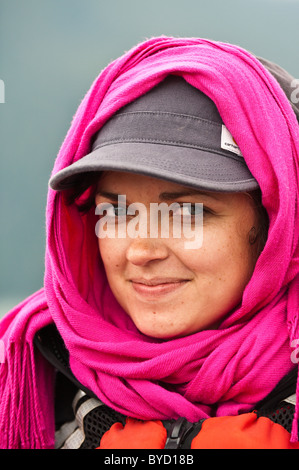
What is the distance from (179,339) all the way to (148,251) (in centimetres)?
23

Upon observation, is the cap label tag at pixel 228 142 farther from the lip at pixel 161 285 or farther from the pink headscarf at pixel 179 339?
the lip at pixel 161 285

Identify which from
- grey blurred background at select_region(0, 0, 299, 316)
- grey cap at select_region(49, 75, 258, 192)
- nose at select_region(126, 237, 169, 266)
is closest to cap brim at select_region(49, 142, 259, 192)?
grey cap at select_region(49, 75, 258, 192)

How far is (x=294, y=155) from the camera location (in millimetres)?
1232

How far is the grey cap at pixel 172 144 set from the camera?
1142mm

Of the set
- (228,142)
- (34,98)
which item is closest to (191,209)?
(228,142)

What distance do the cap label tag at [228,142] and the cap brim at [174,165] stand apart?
0.7 inches

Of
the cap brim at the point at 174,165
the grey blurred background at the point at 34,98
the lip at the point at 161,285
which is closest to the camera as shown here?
the cap brim at the point at 174,165

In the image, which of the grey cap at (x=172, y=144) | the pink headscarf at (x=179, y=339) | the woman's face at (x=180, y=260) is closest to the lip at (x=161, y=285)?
the woman's face at (x=180, y=260)

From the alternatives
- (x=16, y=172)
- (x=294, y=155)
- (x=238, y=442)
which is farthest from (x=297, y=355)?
(x=16, y=172)

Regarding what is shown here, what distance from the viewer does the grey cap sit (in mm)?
1142

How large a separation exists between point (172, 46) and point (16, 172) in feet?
6.06

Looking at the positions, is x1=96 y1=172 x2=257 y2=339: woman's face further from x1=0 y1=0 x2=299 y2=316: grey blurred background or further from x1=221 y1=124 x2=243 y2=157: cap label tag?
x1=0 y1=0 x2=299 y2=316: grey blurred background

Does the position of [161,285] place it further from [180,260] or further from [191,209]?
[191,209]

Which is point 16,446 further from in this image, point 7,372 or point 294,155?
point 294,155
